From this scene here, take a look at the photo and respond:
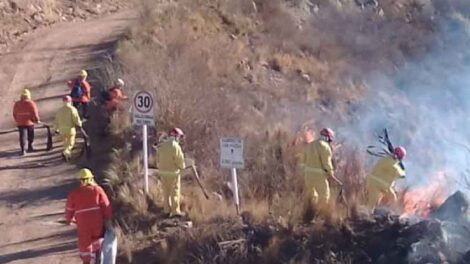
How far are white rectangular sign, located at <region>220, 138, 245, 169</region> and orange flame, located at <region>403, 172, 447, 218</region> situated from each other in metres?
3.05

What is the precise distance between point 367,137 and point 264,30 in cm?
902

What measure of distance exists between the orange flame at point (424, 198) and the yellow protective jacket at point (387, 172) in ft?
2.09

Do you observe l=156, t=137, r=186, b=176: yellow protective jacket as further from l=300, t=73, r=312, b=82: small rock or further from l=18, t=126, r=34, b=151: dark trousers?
l=300, t=73, r=312, b=82: small rock

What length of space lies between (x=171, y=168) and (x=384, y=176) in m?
3.76

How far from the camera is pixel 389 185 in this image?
19.0 metres

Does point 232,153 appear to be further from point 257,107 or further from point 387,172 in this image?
point 257,107

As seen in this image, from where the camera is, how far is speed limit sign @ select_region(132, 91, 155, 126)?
19109mm

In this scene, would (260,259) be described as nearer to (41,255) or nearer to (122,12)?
(41,255)

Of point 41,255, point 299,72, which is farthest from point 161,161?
point 299,72

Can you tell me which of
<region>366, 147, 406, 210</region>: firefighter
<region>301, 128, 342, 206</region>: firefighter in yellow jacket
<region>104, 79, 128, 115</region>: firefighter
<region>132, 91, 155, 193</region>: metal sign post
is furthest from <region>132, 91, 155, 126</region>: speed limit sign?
<region>104, 79, 128, 115</region>: firefighter

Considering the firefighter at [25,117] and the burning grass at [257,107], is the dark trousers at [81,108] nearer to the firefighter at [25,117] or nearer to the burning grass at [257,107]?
the burning grass at [257,107]

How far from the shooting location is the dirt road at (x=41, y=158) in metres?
18.3

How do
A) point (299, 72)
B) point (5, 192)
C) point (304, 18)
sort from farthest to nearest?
point (304, 18), point (299, 72), point (5, 192)

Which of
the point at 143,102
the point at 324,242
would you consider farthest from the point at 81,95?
the point at 324,242
